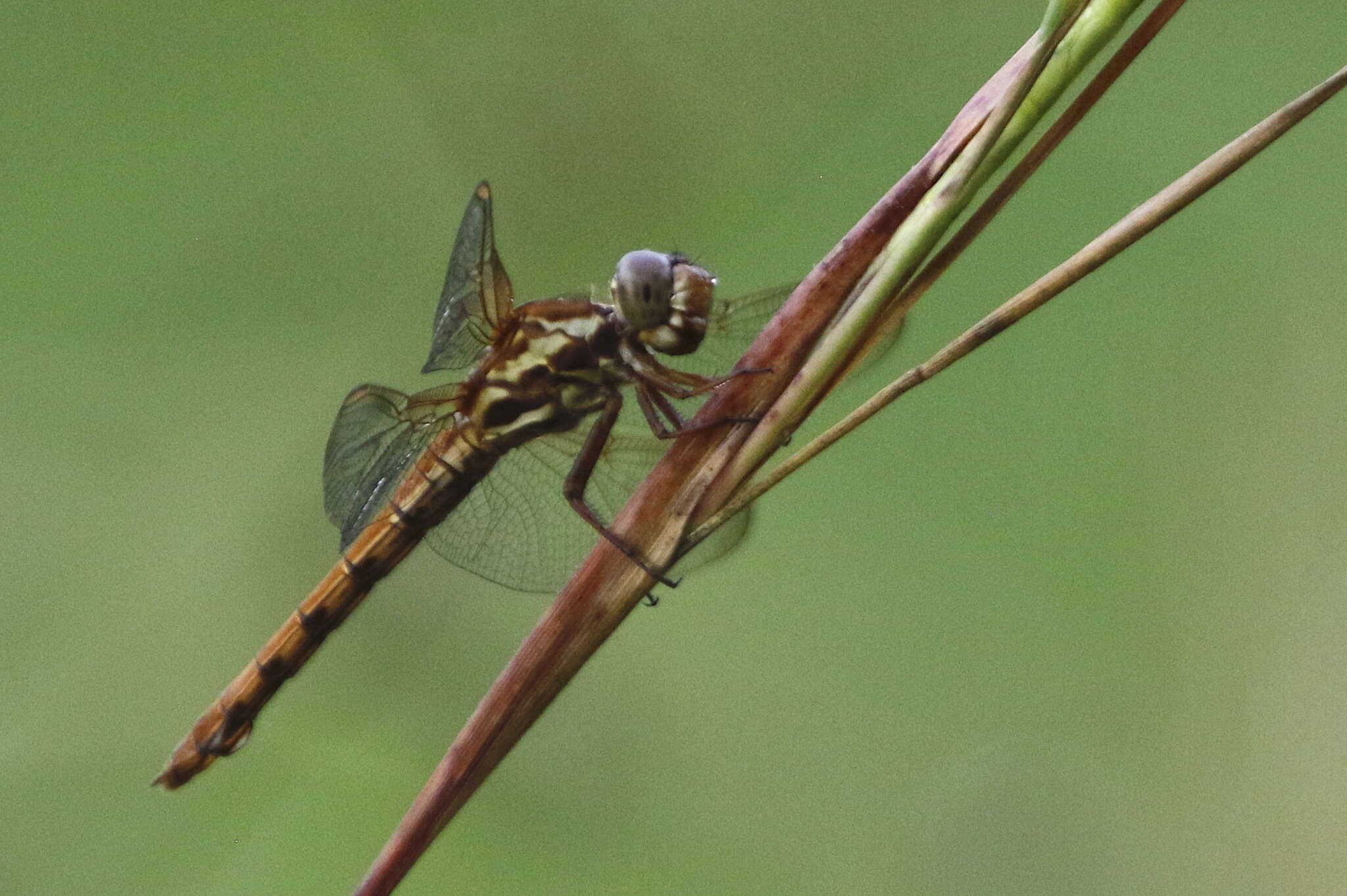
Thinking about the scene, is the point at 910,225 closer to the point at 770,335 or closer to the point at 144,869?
the point at 770,335

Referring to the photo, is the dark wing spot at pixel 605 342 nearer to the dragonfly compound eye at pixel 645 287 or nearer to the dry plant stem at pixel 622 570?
the dragonfly compound eye at pixel 645 287

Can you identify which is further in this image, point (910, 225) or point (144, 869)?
point (144, 869)

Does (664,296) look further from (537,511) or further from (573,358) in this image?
(537,511)

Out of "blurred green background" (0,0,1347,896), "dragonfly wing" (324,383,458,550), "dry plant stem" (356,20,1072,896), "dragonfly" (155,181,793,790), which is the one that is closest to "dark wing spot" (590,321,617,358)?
"dragonfly" (155,181,793,790)

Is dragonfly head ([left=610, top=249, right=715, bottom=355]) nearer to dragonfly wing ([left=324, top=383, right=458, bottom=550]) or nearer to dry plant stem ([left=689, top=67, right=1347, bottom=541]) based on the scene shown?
dragonfly wing ([left=324, top=383, right=458, bottom=550])

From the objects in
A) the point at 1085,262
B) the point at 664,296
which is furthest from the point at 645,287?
the point at 1085,262

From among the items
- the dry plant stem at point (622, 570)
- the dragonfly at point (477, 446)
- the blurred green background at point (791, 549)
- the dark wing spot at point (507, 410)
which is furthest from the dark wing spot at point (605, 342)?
the blurred green background at point (791, 549)

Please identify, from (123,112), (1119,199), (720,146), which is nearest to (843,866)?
(1119,199)
